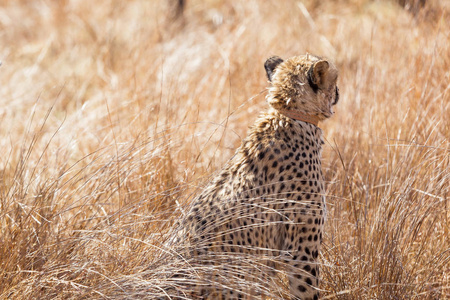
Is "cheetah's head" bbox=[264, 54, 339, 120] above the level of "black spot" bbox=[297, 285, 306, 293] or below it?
above

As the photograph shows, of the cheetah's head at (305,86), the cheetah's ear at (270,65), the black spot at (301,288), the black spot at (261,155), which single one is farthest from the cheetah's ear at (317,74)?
the black spot at (301,288)

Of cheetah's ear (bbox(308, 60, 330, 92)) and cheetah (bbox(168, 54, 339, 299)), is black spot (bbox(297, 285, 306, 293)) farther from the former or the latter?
cheetah's ear (bbox(308, 60, 330, 92))

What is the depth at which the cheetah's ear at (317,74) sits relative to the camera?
114 inches

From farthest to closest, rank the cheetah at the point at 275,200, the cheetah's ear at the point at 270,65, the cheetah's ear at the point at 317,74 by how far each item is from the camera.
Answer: the cheetah's ear at the point at 270,65
the cheetah's ear at the point at 317,74
the cheetah at the point at 275,200

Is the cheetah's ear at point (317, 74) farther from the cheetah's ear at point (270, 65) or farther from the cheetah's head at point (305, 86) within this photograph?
the cheetah's ear at point (270, 65)

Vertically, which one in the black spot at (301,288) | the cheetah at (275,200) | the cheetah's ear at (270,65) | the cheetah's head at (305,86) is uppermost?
the cheetah's ear at (270,65)

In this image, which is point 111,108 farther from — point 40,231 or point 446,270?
point 446,270

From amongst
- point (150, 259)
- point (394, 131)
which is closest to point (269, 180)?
point (150, 259)

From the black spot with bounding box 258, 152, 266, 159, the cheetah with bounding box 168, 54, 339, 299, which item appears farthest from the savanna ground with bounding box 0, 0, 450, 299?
the black spot with bounding box 258, 152, 266, 159

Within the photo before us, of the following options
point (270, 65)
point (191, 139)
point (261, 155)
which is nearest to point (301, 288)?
point (261, 155)

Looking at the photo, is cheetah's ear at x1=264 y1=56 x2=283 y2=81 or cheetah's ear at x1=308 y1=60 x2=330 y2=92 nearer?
cheetah's ear at x1=308 y1=60 x2=330 y2=92

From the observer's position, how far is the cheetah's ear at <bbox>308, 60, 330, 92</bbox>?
2.91 metres

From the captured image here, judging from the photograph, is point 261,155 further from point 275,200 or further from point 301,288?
point 301,288

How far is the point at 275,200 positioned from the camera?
2717mm
